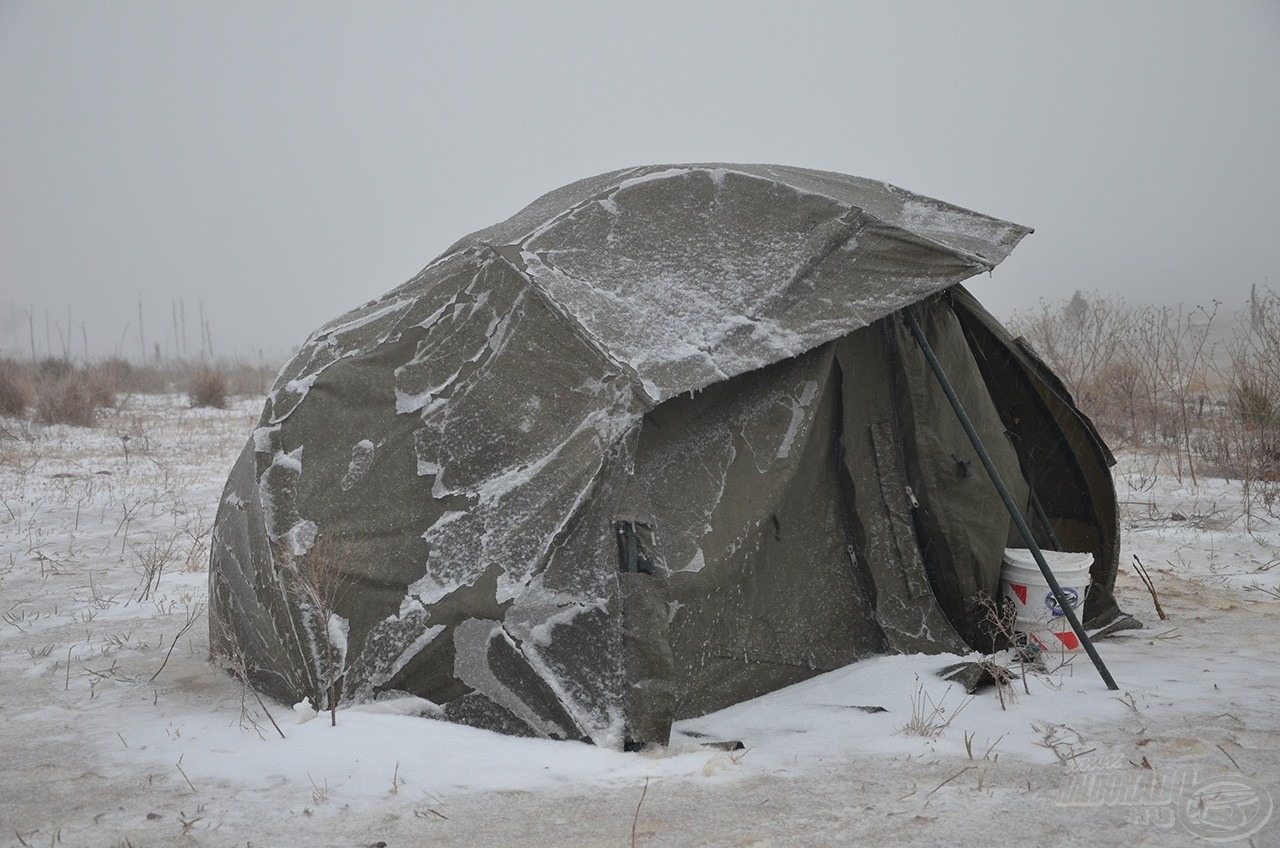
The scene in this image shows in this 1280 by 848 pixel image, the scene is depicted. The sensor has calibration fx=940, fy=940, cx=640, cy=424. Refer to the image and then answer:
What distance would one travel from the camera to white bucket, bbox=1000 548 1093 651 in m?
3.58

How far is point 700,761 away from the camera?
274cm

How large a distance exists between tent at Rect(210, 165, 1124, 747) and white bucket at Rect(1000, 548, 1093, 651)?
4.7 inches

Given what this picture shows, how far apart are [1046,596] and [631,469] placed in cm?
180

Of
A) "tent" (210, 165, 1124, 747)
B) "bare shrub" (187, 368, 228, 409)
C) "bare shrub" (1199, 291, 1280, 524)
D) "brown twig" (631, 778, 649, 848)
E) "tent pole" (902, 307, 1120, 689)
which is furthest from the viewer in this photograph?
"bare shrub" (187, 368, 228, 409)

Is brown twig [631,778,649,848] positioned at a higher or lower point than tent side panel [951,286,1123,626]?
lower

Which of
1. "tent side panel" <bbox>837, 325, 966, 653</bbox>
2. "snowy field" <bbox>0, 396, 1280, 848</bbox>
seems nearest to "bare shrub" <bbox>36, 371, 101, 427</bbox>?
"snowy field" <bbox>0, 396, 1280, 848</bbox>

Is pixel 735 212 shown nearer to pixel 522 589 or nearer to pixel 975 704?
pixel 522 589

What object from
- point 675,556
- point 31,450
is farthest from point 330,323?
point 31,450

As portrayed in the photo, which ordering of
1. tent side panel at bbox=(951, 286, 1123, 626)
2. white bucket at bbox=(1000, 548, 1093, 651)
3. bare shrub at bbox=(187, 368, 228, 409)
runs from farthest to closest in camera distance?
bare shrub at bbox=(187, 368, 228, 409)
tent side panel at bbox=(951, 286, 1123, 626)
white bucket at bbox=(1000, 548, 1093, 651)

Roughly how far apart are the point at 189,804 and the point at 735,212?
8.59 ft

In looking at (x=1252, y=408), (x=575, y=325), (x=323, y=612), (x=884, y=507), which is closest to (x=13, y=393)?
(x=323, y=612)

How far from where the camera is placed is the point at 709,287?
3.32 metres

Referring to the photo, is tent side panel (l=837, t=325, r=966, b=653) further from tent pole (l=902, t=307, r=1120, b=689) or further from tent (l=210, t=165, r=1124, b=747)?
tent pole (l=902, t=307, r=1120, b=689)

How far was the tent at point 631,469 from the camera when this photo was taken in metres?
2.93
